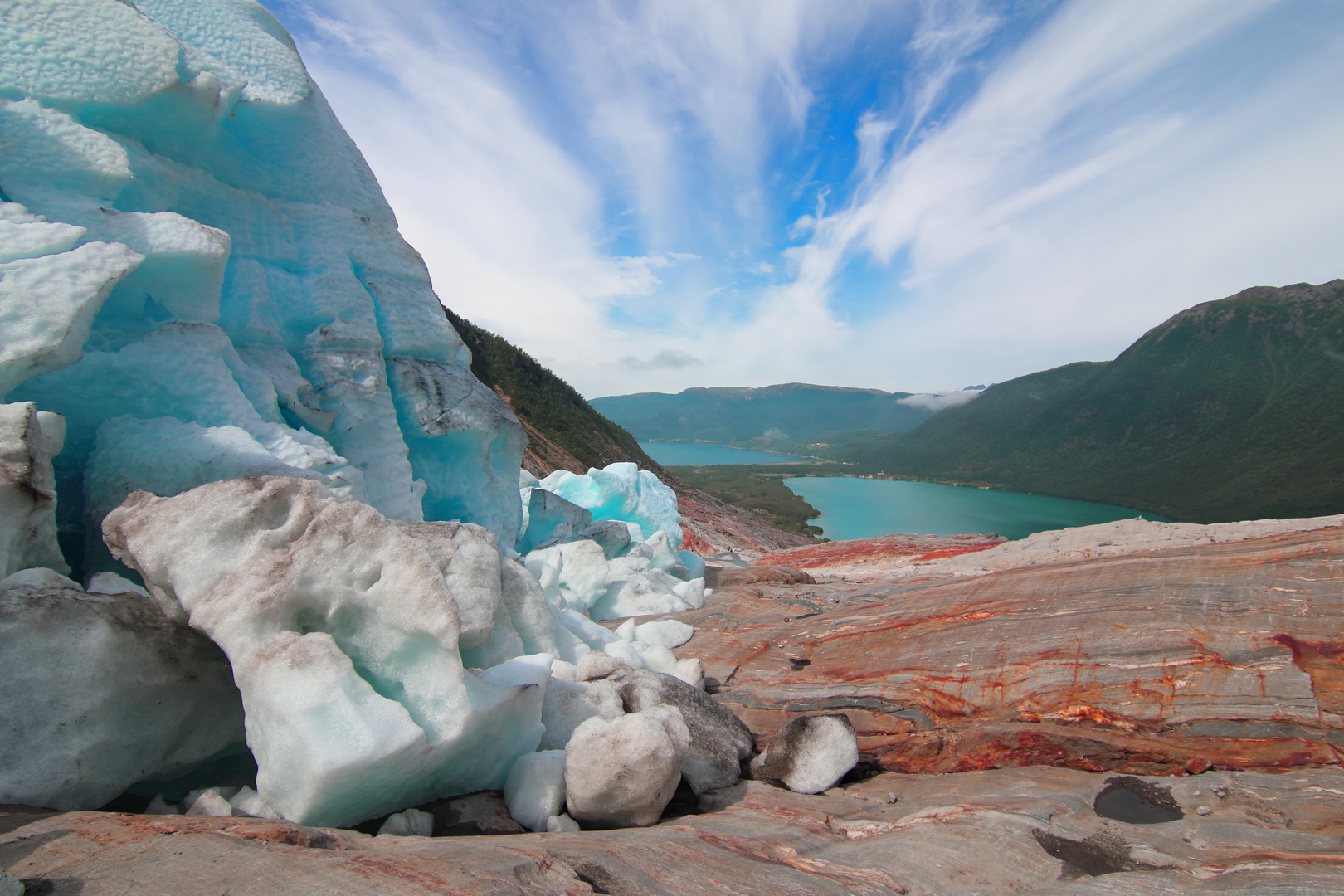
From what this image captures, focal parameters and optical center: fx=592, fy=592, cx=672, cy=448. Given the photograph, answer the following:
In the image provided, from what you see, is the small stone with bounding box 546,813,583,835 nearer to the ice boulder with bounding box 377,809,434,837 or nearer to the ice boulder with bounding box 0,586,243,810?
the ice boulder with bounding box 377,809,434,837

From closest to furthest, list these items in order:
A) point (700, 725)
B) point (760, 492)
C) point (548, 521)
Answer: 1. point (700, 725)
2. point (548, 521)
3. point (760, 492)

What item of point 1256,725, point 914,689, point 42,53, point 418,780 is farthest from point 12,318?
point 1256,725

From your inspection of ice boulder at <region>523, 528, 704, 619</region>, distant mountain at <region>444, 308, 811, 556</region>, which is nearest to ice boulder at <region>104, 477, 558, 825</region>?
ice boulder at <region>523, 528, 704, 619</region>

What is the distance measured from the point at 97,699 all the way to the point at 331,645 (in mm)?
1452

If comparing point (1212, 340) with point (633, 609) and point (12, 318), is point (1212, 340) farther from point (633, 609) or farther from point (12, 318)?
point (12, 318)

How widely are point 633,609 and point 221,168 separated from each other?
31.2 feet

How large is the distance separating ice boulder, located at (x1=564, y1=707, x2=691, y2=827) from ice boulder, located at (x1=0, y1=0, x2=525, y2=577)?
444 centimetres

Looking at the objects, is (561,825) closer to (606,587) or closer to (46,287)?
(46,287)

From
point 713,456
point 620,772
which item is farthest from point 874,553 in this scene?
point 713,456

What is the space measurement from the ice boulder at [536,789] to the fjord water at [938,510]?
4158 centimetres

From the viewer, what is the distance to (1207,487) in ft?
230

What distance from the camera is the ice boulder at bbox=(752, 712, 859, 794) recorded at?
5398mm

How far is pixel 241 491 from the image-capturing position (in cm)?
463

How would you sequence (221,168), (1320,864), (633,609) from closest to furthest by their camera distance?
(1320,864) < (221,168) < (633,609)
